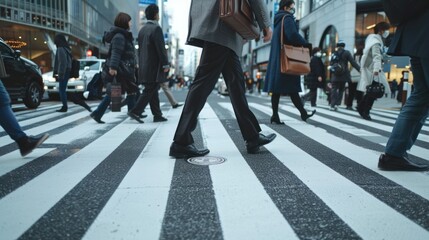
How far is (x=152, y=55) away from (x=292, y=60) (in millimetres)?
2451

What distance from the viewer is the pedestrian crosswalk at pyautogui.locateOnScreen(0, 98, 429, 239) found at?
1.84m

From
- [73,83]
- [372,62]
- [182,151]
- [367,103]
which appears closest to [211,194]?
[182,151]

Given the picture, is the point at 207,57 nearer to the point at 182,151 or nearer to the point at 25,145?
the point at 182,151

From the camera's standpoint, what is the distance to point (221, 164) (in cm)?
325

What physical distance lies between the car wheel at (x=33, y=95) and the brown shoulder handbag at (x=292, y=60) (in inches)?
262

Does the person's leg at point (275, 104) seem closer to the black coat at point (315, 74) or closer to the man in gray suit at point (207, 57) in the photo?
the man in gray suit at point (207, 57)

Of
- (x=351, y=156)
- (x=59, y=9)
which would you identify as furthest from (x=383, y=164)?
(x=59, y=9)

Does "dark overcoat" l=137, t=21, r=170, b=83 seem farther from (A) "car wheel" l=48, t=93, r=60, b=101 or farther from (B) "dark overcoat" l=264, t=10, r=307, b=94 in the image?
(A) "car wheel" l=48, t=93, r=60, b=101

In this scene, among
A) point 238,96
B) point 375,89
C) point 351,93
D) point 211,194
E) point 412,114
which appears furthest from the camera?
point 351,93

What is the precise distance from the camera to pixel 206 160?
341cm

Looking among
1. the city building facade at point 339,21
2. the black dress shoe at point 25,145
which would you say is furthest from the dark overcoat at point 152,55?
the city building facade at point 339,21

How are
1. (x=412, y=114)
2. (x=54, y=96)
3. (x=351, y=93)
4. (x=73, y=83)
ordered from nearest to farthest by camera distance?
(x=412, y=114) → (x=351, y=93) → (x=73, y=83) → (x=54, y=96)

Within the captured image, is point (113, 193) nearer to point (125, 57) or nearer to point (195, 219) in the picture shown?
point (195, 219)

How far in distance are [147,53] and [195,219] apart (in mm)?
4914
